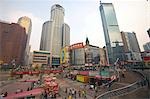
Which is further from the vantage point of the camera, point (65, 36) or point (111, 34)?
point (65, 36)

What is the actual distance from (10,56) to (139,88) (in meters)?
101

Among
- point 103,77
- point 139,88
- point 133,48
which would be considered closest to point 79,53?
point 133,48

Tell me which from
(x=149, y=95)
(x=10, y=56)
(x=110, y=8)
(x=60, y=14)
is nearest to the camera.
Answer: (x=149, y=95)

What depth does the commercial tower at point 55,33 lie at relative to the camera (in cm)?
15144

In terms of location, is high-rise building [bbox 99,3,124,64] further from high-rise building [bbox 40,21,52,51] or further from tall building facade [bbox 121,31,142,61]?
high-rise building [bbox 40,21,52,51]

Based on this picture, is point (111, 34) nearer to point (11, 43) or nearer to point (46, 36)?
point (46, 36)

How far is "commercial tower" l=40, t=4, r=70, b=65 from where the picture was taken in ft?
497

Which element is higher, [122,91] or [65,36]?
[65,36]

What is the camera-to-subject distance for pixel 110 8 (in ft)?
445

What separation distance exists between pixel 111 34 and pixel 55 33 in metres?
66.4

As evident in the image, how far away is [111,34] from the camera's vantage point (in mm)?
126938

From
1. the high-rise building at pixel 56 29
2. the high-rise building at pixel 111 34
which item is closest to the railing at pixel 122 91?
the high-rise building at pixel 111 34

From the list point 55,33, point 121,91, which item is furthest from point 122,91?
point 55,33

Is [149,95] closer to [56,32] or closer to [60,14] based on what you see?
[56,32]
